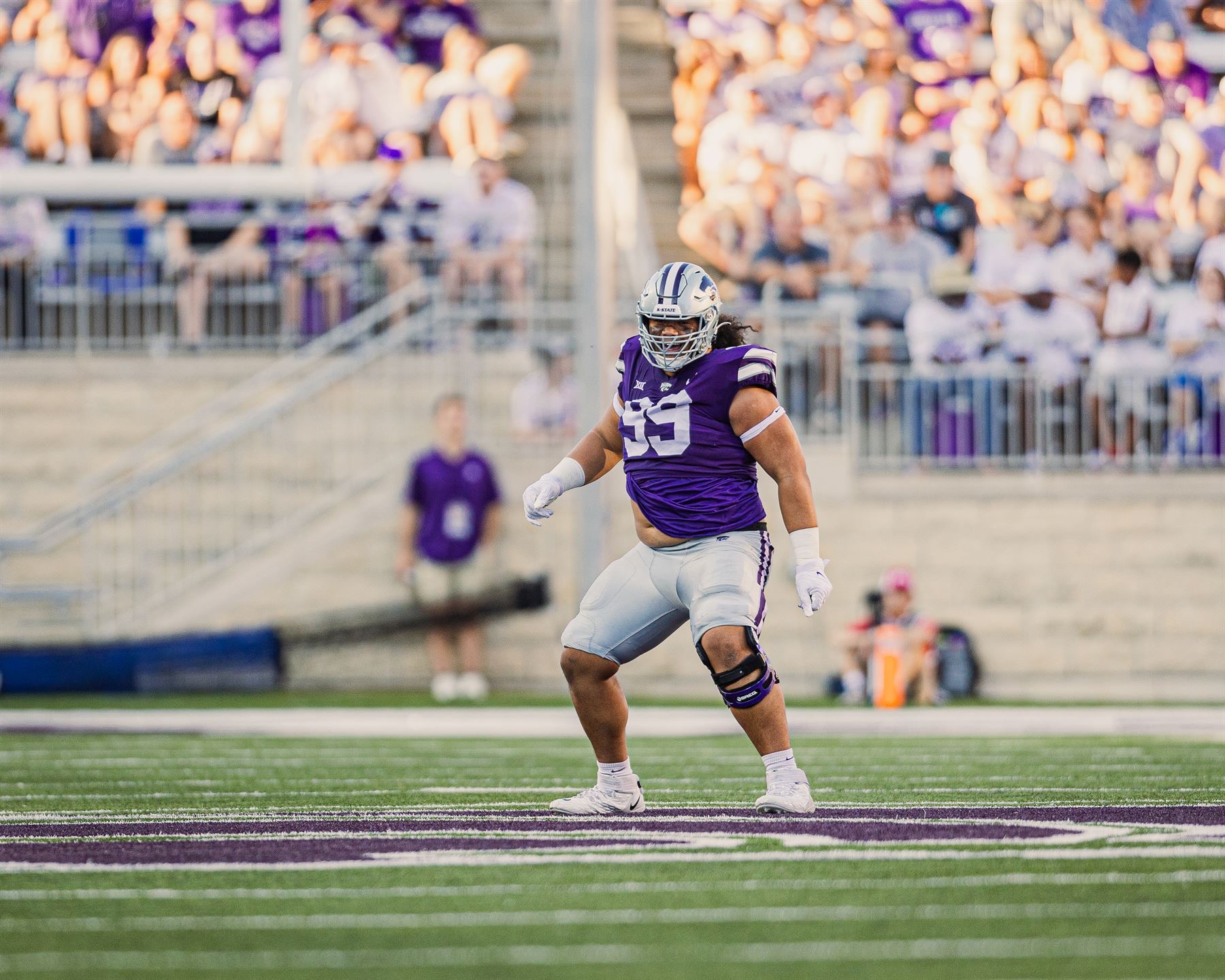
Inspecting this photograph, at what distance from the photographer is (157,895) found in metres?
4.81

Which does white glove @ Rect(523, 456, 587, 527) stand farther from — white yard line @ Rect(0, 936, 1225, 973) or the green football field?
white yard line @ Rect(0, 936, 1225, 973)

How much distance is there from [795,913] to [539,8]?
55.7 feet

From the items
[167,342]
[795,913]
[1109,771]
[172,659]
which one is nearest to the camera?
[795,913]

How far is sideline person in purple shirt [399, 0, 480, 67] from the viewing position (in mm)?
18656

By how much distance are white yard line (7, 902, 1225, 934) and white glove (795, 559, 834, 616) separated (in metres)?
2.16

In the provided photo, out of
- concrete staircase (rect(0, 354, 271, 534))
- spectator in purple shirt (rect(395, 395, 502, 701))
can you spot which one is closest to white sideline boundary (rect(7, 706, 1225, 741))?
spectator in purple shirt (rect(395, 395, 502, 701))

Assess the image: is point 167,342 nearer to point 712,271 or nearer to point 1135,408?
point 712,271

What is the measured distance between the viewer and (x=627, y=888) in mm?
4871

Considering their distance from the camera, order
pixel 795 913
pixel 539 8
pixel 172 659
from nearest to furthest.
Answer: pixel 795 913 < pixel 172 659 < pixel 539 8

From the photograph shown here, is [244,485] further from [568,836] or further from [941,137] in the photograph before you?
[568,836]

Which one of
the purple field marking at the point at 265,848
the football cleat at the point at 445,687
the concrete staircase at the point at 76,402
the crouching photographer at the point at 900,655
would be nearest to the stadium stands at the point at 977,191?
the crouching photographer at the point at 900,655

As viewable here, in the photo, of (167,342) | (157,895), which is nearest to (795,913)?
(157,895)

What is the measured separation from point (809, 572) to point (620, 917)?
2440mm

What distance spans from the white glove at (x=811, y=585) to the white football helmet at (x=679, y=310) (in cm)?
77
